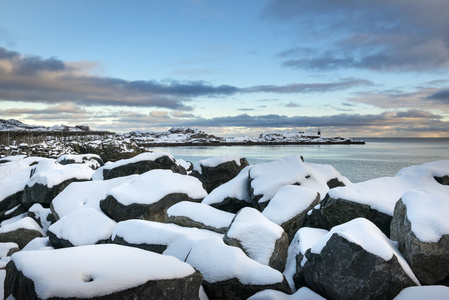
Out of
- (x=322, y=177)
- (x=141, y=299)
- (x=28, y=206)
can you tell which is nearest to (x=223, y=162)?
(x=322, y=177)

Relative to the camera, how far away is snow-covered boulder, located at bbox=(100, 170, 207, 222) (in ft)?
32.4

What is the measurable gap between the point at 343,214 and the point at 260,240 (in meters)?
2.39

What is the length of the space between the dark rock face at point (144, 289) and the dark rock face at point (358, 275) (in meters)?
2.22

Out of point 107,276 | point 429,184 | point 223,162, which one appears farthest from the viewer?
point 223,162

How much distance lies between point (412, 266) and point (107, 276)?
4.86 meters

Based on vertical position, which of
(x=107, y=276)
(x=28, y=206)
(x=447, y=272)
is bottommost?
(x=28, y=206)

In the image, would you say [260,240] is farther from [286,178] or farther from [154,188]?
[154,188]

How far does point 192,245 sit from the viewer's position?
20.9 feet

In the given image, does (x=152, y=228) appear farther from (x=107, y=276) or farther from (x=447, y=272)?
(x=447, y=272)

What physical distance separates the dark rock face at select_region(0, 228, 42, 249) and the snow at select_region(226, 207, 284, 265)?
760 centimetres

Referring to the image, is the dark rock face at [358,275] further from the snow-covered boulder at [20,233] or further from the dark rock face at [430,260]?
the snow-covered boulder at [20,233]

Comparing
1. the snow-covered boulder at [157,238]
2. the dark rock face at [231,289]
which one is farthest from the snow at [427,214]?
the snow-covered boulder at [157,238]

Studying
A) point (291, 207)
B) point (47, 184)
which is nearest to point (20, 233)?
point (47, 184)

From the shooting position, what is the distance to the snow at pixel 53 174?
13656 mm
